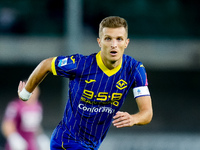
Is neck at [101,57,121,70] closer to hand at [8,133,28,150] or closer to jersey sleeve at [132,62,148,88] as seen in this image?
jersey sleeve at [132,62,148,88]

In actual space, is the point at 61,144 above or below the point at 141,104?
below

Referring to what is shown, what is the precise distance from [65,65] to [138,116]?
84 centimetres

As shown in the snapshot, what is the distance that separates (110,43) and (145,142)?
685 cm

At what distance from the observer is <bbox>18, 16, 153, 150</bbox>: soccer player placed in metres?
4.02

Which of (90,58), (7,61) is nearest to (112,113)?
(90,58)

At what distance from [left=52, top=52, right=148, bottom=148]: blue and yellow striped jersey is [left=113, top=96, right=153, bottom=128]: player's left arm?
19 centimetres

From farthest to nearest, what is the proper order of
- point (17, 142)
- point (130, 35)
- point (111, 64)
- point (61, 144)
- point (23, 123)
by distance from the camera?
point (130, 35), point (23, 123), point (17, 142), point (61, 144), point (111, 64)

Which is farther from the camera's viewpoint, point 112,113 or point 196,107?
point 196,107

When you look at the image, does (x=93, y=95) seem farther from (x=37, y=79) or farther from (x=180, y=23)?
(x=180, y=23)

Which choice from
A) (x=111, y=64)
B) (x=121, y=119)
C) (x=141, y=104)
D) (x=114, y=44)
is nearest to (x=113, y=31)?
(x=114, y=44)

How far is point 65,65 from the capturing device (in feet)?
13.5

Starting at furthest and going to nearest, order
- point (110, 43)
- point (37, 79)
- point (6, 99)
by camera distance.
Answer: point (6, 99) < point (37, 79) < point (110, 43)

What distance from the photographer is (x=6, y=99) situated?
18891 millimetres

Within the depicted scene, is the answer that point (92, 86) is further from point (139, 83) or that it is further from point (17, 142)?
point (17, 142)
